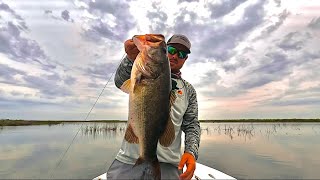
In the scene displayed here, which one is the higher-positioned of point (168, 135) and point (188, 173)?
point (168, 135)

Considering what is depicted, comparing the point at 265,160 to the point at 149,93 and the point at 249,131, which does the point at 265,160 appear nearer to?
the point at 149,93

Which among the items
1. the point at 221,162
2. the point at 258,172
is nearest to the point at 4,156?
the point at 221,162

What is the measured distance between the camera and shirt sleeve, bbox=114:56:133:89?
3119 millimetres

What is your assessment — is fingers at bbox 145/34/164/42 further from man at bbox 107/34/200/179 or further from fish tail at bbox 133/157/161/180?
fish tail at bbox 133/157/161/180

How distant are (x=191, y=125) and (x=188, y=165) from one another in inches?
23.4

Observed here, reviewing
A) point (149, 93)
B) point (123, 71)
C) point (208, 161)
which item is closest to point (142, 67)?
point (149, 93)

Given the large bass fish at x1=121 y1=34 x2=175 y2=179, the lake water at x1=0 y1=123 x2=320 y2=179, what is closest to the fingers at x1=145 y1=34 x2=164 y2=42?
the large bass fish at x1=121 y1=34 x2=175 y2=179

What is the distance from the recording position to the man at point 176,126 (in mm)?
3053

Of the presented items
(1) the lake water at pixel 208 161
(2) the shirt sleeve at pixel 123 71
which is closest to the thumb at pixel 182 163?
(2) the shirt sleeve at pixel 123 71

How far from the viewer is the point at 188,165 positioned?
299cm

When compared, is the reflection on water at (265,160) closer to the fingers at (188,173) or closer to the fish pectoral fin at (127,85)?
the fingers at (188,173)

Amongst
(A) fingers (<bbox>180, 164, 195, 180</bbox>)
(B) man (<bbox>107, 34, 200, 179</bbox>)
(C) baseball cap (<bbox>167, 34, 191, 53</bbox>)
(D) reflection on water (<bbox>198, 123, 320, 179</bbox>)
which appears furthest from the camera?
(D) reflection on water (<bbox>198, 123, 320, 179</bbox>)

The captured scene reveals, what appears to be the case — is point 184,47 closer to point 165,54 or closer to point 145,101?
point 165,54

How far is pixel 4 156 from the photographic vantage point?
52.5ft
